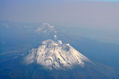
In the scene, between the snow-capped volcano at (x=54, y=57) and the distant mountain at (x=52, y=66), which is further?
the snow-capped volcano at (x=54, y=57)

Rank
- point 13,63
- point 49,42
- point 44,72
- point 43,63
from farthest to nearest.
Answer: point 49,42 < point 13,63 < point 43,63 < point 44,72

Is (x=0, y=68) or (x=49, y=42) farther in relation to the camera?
(x=49, y=42)

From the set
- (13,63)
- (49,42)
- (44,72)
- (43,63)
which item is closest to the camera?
(44,72)

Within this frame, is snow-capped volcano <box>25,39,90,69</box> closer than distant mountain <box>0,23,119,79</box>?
No

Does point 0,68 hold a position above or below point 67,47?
below

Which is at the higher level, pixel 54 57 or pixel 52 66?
pixel 54 57

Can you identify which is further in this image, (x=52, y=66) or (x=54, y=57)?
(x=54, y=57)

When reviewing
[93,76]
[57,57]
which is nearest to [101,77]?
[93,76]

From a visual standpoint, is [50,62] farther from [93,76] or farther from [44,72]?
[93,76]
